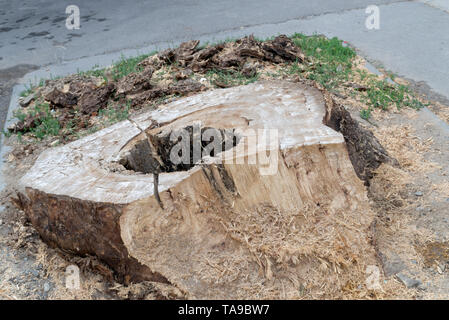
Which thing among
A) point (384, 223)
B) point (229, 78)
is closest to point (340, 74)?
point (229, 78)

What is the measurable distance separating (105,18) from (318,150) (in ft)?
21.1

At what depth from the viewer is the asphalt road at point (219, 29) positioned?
17.6 feet

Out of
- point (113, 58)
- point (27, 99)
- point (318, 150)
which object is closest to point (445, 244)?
point (318, 150)

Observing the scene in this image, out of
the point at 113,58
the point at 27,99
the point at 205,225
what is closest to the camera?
the point at 205,225

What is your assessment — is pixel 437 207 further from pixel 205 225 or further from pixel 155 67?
pixel 155 67

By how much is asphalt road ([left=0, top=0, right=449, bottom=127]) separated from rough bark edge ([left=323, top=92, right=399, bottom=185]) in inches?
71.6

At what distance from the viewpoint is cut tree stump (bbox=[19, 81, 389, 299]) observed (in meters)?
2.25

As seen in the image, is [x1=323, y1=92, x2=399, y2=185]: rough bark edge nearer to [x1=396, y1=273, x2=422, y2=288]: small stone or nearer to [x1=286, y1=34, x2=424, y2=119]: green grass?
Result: [x1=396, y1=273, x2=422, y2=288]: small stone

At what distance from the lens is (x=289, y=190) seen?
7.84 feet

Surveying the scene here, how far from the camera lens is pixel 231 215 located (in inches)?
93.1

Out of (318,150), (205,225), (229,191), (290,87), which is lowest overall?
(205,225)

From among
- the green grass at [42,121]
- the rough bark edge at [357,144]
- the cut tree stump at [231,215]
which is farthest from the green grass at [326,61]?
Result: the green grass at [42,121]

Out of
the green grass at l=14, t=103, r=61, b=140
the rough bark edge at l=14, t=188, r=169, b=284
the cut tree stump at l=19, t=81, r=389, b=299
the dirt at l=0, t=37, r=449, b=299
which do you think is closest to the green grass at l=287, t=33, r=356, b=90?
the dirt at l=0, t=37, r=449, b=299

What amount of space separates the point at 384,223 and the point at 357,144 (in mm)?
510
